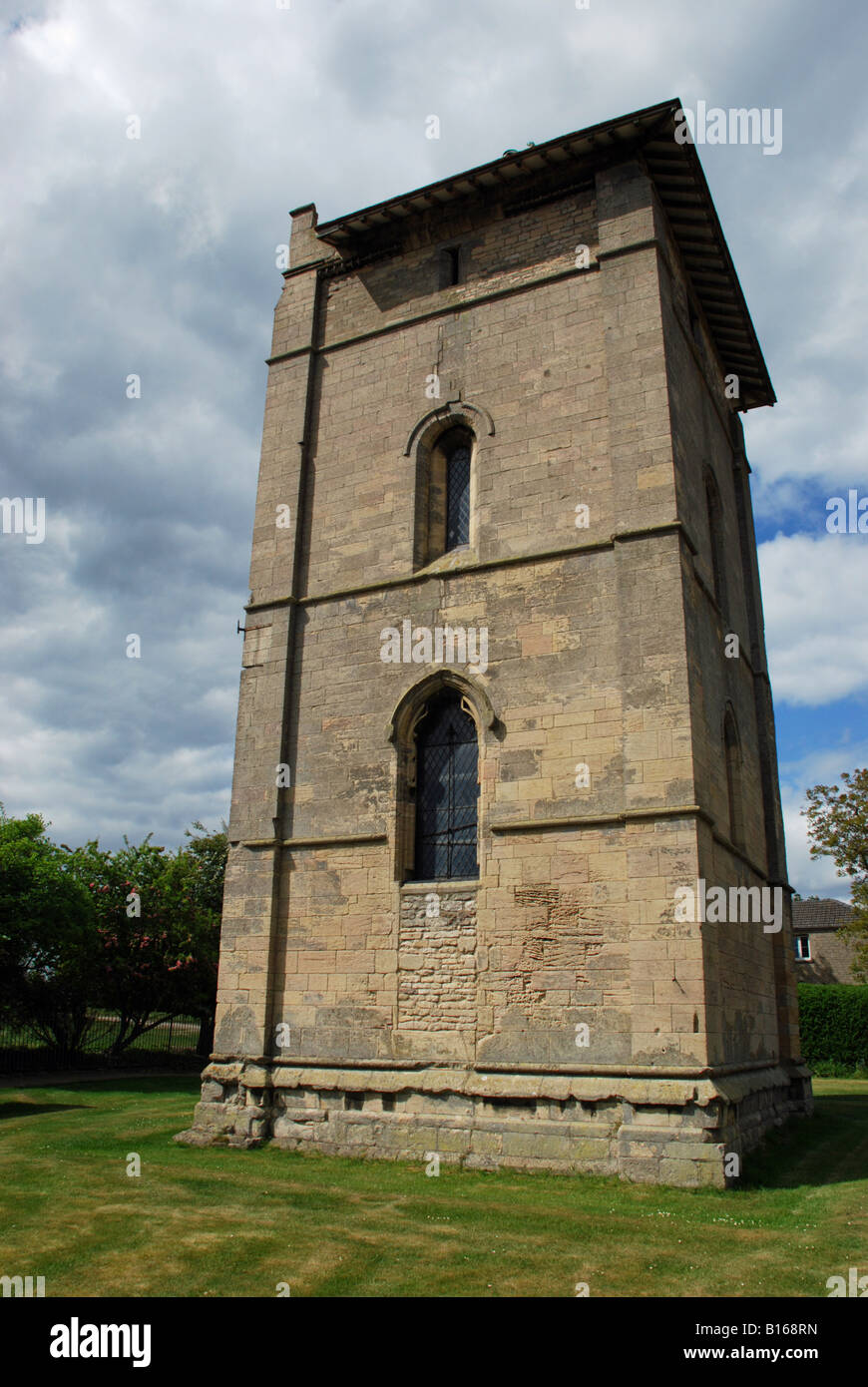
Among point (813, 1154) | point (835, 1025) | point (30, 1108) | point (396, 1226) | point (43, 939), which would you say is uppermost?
point (43, 939)

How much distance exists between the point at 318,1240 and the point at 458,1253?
1.11m

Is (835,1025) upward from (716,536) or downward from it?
downward

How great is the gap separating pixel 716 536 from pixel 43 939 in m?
15.3

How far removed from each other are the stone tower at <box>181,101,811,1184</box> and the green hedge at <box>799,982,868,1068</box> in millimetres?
13935

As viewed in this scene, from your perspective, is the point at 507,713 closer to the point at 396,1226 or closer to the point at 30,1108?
the point at 396,1226

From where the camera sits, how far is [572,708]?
1180 centimetres

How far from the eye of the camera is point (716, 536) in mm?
15883

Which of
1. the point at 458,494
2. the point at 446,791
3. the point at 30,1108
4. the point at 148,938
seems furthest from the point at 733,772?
the point at 148,938

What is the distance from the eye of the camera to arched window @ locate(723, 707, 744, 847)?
1412cm

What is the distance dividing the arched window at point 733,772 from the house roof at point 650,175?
7496 millimetres

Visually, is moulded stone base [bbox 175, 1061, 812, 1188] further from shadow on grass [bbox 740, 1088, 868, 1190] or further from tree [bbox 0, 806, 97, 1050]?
tree [bbox 0, 806, 97, 1050]

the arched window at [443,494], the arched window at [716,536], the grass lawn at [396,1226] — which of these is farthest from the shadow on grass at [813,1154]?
the arched window at [443,494]
